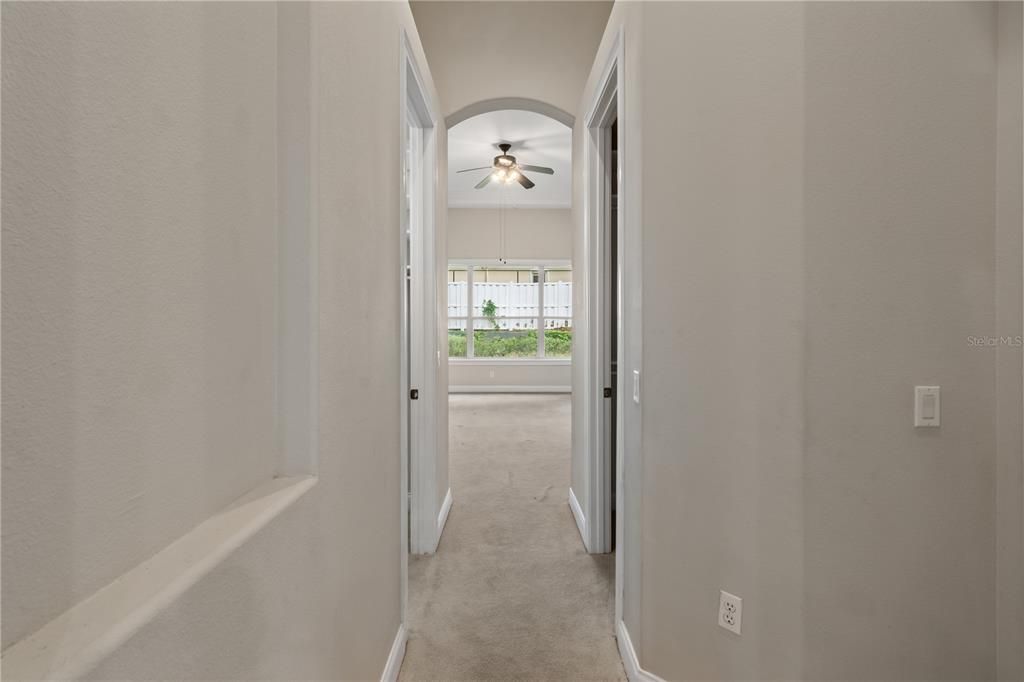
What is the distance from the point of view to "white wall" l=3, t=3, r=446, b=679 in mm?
587

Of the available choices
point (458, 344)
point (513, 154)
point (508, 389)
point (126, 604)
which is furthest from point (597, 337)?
point (458, 344)

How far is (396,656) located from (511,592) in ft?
2.35

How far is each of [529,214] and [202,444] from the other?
8343 millimetres

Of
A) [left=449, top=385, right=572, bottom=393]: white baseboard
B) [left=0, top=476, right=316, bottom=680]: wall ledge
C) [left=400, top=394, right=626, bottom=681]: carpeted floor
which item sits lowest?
[left=400, top=394, right=626, bottom=681]: carpeted floor

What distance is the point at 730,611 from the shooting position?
153 cm

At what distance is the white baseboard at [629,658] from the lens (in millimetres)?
1750

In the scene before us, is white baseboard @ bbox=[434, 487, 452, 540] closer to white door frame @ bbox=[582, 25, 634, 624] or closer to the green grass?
white door frame @ bbox=[582, 25, 634, 624]

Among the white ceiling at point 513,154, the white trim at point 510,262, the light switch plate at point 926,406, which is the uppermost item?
the white ceiling at point 513,154

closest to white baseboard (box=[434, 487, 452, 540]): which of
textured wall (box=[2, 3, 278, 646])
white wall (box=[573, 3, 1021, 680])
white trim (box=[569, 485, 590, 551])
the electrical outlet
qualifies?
white trim (box=[569, 485, 590, 551])

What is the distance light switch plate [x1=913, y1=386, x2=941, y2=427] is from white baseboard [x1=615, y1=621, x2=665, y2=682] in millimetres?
1106

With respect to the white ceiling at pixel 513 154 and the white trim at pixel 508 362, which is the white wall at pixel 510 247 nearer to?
the white trim at pixel 508 362

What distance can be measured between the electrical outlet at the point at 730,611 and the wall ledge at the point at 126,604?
1.27 metres

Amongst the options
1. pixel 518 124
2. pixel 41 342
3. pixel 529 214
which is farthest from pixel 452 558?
pixel 529 214

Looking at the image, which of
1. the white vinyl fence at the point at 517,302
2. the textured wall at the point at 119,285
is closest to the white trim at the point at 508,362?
the white vinyl fence at the point at 517,302
